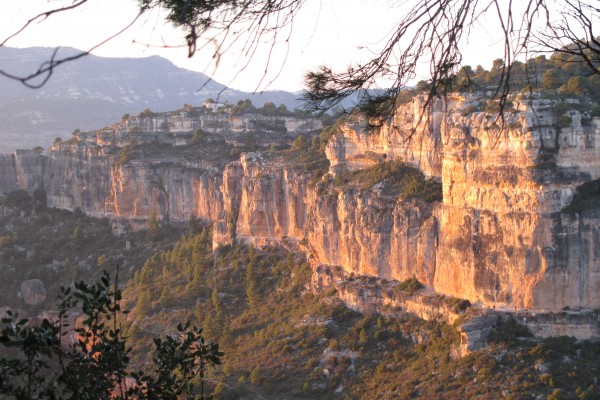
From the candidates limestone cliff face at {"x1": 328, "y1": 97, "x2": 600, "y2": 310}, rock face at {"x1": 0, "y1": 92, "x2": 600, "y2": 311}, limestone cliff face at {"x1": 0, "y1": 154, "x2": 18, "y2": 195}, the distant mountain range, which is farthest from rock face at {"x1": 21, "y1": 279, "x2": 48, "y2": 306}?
the distant mountain range

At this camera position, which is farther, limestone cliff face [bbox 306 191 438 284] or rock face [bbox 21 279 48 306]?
rock face [bbox 21 279 48 306]

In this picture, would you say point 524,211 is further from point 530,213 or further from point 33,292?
point 33,292

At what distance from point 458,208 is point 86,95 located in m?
96.5

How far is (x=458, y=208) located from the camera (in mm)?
22375

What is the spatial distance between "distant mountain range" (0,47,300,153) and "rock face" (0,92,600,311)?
49978 mm

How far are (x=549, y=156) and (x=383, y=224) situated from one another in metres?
6.69

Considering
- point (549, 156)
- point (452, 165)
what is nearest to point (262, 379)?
point (452, 165)

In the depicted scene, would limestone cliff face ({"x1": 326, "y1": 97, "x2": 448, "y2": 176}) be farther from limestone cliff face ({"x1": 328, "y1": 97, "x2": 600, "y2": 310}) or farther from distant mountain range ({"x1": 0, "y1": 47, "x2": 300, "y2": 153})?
distant mountain range ({"x1": 0, "y1": 47, "x2": 300, "y2": 153})

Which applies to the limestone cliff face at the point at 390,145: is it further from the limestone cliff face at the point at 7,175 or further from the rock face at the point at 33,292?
the limestone cliff face at the point at 7,175

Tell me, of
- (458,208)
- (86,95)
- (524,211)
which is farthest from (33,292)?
(86,95)

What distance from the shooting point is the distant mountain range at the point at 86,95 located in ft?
293

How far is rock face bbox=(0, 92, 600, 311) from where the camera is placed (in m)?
20.4

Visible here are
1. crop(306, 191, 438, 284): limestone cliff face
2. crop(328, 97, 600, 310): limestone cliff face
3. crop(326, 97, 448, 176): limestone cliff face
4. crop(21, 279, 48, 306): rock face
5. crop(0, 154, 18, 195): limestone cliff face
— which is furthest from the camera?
crop(0, 154, 18, 195): limestone cliff face

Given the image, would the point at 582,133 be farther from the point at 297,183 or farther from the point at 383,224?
the point at 297,183
